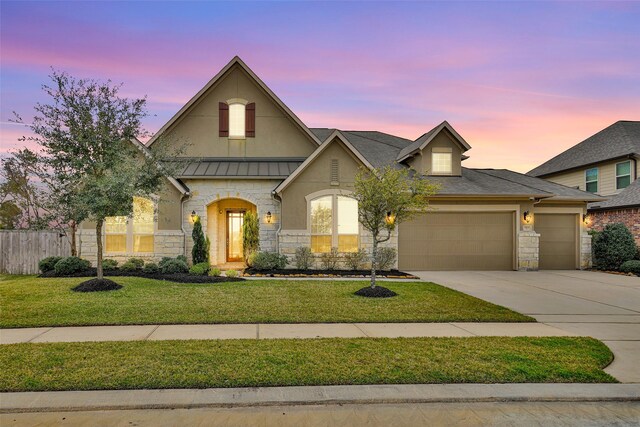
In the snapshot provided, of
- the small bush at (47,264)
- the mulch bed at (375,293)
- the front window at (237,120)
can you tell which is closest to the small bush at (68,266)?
the small bush at (47,264)

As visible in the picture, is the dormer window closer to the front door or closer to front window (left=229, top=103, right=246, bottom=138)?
front window (left=229, top=103, right=246, bottom=138)

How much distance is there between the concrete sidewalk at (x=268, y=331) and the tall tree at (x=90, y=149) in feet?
13.3

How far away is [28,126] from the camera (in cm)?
951

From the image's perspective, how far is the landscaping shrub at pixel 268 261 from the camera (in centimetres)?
1382

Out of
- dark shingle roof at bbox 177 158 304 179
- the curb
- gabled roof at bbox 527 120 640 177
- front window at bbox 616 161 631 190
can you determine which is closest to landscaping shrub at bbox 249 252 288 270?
dark shingle roof at bbox 177 158 304 179

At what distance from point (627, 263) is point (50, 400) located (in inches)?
792

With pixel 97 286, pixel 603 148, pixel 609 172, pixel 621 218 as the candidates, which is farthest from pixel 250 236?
pixel 603 148

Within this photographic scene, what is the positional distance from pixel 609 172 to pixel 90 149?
2616cm

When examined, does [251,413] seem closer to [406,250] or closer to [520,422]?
[520,422]

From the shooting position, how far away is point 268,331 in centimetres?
625

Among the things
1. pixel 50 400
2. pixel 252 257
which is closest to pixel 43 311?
pixel 50 400

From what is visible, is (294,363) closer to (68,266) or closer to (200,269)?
(200,269)

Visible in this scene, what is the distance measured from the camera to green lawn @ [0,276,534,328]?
7.02 m

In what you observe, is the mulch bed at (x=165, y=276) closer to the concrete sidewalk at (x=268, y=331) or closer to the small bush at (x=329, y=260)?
the small bush at (x=329, y=260)
